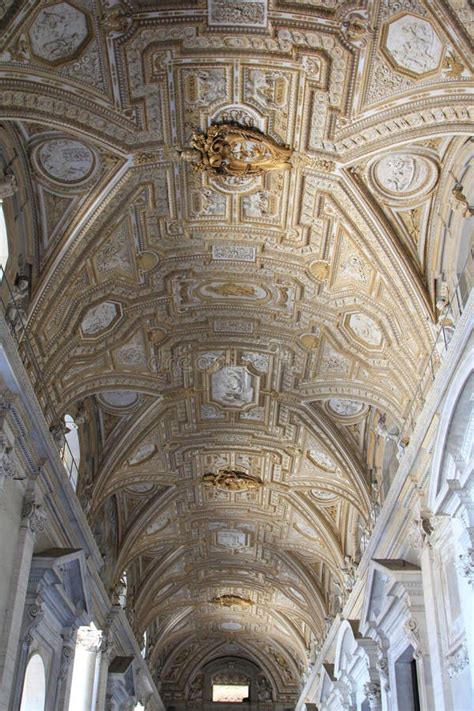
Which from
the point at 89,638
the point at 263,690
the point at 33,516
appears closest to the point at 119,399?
the point at 33,516

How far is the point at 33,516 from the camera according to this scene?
484 inches

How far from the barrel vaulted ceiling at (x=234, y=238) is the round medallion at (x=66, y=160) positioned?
4 cm

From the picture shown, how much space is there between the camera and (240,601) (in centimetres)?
2905

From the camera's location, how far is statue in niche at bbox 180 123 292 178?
37.7 feet

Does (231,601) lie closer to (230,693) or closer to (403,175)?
(230,693)

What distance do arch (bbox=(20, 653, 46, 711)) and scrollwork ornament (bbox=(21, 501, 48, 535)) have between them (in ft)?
8.50

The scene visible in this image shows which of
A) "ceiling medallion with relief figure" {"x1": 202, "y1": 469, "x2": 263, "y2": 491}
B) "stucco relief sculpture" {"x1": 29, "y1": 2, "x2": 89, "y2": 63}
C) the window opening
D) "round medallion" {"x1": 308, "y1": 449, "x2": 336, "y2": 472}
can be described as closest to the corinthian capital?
"ceiling medallion with relief figure" {"x1": 202, "y1": 469, "x2": 263, "y2": 491}

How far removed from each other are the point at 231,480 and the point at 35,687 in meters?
8.01

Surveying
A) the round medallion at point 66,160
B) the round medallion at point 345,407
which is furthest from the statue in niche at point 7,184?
the round medallion at point 345,407

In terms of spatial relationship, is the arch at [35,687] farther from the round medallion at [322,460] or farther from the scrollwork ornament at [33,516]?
the round medallion at [322,460]

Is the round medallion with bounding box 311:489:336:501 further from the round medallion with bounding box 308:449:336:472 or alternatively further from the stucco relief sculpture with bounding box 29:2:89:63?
the stucco relief sculpture with bounding box 29:2:89:63

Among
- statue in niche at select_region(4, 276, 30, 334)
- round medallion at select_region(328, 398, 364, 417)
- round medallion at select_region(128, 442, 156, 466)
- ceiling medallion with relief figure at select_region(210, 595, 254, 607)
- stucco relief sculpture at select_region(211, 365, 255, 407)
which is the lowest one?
statue in niche at select_region(4, 276, 30, 334)

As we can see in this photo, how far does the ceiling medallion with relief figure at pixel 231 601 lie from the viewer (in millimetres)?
28875

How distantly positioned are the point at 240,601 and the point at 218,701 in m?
7.34
